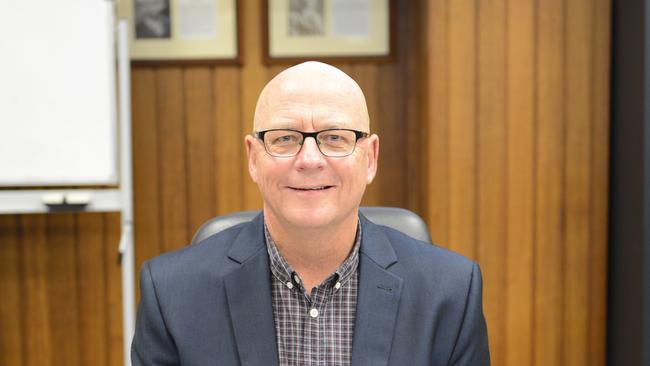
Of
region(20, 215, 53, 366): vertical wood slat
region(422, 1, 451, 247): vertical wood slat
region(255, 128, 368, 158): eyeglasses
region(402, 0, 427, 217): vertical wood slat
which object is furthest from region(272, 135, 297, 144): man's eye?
region(20, 215, 53, 366): vertical wood slat

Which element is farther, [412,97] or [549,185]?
[412,97]

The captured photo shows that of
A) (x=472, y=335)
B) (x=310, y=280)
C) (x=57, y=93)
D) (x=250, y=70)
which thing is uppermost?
(x=250, y=70)

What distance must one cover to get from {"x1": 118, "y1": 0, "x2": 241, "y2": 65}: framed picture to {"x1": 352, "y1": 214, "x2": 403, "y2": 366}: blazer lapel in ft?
5.63

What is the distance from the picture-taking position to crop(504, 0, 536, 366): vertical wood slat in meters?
2.49

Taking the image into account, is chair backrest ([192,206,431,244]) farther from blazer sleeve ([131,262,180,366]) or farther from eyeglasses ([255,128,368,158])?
eyeglasses ([255,128,368,158])

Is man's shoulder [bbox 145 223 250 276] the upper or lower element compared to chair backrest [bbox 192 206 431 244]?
lower

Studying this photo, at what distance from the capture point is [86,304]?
9.22ft

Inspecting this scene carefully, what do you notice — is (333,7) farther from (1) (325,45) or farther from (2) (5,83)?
(2) (5,83)

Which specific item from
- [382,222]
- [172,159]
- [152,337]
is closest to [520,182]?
[382,222]

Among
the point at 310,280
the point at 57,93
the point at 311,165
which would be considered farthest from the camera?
the point at 57,93

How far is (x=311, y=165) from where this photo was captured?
1139mm

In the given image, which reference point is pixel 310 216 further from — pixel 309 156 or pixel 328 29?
pixel 328 29

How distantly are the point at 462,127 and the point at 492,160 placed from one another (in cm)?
17

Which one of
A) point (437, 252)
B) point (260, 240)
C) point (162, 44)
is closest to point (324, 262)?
point (260, 240)
